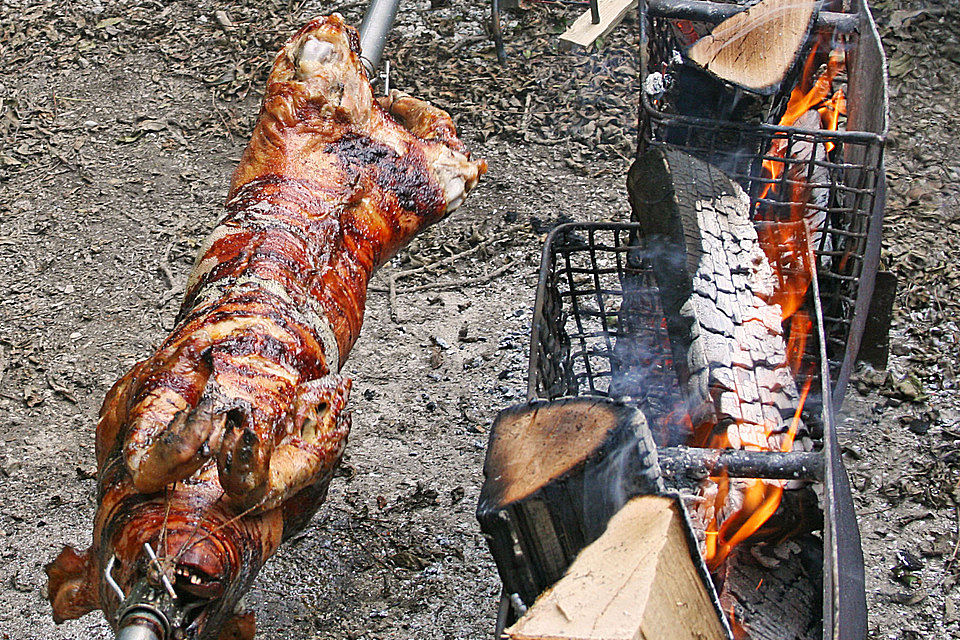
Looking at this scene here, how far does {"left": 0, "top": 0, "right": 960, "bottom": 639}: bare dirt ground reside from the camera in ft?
11.0

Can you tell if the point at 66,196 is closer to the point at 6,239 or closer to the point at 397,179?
the point at 6,239

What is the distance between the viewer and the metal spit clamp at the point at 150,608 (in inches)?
67.1

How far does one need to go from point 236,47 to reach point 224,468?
4732mm

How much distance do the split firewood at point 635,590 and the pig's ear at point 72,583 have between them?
120 centimetres

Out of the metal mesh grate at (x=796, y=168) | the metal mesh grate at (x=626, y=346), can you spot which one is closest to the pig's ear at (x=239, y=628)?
the metal mesh grate at (x=626, y=346)

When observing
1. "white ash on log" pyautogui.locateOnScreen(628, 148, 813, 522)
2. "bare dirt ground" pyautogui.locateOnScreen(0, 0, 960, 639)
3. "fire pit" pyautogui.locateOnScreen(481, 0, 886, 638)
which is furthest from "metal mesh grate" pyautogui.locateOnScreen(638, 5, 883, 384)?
"bare dirt ground" pyautogui.locateOnScreen(0, 0, 960, 639)

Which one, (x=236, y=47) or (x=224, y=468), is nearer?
(x=224, y=468)

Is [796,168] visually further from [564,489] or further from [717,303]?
[564,489]

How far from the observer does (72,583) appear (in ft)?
7.44

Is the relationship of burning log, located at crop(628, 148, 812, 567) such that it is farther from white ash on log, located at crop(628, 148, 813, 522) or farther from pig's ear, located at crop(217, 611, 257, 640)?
pig's ear, located at crop(217, 611, 257, 640)

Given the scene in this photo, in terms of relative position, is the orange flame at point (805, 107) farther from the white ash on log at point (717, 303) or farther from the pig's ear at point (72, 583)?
the pig's ear at point (72, 583)

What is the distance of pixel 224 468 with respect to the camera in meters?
1.90

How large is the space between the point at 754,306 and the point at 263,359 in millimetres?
1400

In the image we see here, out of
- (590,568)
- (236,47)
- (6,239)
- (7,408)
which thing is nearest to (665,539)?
(590,568)
